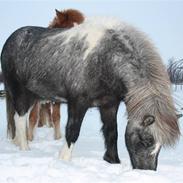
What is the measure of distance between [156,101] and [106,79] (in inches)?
33.0

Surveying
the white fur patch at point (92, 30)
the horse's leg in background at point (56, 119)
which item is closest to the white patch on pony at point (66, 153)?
the white fur patch at point (92, 30)

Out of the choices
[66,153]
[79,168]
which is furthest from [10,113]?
[79,168]

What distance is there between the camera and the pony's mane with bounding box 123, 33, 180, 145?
459 centimetres

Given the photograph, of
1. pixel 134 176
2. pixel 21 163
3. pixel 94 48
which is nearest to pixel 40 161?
pixel 21 163

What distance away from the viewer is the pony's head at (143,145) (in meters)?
4.68

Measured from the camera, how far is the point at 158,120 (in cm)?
465

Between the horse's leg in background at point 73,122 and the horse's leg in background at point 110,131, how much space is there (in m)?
0.44

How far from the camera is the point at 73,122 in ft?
18.2

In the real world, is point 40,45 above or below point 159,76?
above

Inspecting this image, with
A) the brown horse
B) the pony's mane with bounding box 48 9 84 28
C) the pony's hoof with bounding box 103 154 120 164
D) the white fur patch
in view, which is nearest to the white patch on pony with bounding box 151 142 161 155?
the pony's hoof with bounding box 103 154 120 164

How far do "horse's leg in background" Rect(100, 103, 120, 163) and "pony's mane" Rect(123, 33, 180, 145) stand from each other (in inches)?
31.0

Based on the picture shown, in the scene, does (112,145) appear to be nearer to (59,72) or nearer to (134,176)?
(59,72)

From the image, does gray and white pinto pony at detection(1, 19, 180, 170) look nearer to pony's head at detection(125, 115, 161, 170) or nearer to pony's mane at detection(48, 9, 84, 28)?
pony's head at detection(125, 115, 161, 170)

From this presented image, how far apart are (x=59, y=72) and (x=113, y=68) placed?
0.91 metres
